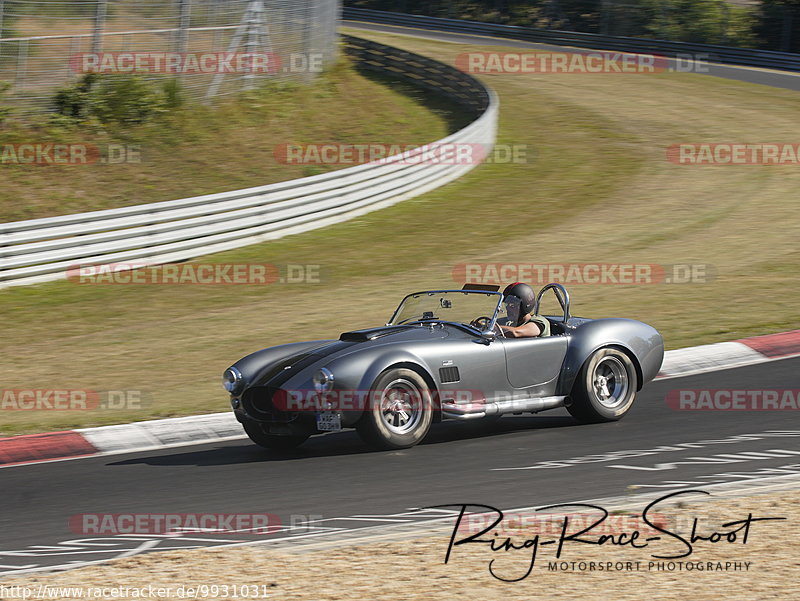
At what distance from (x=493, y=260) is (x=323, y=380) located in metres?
10.4

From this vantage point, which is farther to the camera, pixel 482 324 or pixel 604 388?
pixel 604 388

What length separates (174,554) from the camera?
600cm

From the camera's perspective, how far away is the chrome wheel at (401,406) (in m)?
8.40

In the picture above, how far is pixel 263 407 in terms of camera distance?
28.1 feet

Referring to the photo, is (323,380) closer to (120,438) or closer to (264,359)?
(264,359)

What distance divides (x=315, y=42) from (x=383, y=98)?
3.30 m

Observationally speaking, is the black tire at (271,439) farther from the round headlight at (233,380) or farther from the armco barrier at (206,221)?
the armco barrier at (206,221)

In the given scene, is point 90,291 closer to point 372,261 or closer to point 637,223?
point 372,261

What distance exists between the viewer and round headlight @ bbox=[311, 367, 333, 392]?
8.18 meters

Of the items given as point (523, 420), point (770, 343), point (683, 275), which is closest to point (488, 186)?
point (683, 275)

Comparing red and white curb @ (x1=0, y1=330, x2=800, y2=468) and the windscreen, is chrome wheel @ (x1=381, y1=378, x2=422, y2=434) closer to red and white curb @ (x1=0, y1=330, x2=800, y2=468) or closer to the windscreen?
the windscreen

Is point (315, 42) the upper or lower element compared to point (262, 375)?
upper

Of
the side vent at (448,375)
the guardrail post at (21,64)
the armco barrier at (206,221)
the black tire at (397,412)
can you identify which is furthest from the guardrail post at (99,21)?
the black tire at (397,412)

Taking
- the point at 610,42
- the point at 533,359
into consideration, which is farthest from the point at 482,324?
the point at 610,42
